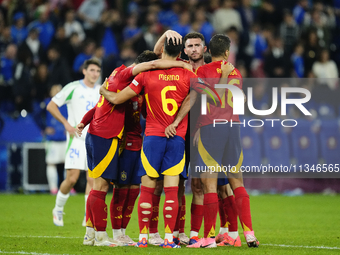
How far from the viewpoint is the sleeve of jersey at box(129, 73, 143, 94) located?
650 cm

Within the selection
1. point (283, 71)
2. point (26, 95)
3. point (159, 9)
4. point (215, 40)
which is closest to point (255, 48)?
point (283, 71)

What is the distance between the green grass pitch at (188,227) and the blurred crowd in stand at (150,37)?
10.7ft

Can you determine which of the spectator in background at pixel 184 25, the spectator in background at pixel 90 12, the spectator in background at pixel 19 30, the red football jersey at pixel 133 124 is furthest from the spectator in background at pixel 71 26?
the red football jersey at pixel 133 124

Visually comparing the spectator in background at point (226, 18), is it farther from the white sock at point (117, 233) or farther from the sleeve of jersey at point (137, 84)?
the white sock at point (117, 233)

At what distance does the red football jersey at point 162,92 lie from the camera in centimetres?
651

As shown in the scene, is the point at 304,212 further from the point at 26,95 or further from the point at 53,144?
the point at 26,95

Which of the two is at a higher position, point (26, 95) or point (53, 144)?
point (26, 95)

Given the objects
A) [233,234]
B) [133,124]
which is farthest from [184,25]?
[233,234]

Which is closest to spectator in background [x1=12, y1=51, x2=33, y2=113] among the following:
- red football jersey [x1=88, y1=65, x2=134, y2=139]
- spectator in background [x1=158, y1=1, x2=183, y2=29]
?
spectator in background [x1=158, y1=1, x2=183, y2=29]

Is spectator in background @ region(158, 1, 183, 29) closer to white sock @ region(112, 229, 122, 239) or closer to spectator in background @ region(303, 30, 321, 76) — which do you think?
spectator in background @ region(303, 30, 321, 76)

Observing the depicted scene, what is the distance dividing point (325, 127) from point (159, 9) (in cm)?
697

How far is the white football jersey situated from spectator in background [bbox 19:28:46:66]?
288 inches

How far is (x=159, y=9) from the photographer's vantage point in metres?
17.9

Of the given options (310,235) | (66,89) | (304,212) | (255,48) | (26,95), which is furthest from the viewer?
(255,48)
